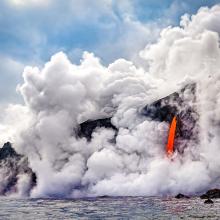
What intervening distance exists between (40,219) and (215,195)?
10270 centimetres

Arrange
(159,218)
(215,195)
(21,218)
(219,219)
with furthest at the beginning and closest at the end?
A: (215,195) → (21,218) → (159,218) → (219,219)

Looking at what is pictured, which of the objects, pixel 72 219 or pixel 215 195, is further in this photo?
pixel 215 195

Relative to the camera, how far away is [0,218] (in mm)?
101562

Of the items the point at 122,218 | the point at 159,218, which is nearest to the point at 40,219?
the point at 122,218

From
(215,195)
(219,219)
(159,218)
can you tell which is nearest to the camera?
(219,219)

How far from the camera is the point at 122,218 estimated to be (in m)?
94.6

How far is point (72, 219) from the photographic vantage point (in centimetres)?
9431

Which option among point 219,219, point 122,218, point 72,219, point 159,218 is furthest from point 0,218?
point 219,219

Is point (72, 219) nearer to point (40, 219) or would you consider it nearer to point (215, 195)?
point (40, 219)

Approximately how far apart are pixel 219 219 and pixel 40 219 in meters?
37.9

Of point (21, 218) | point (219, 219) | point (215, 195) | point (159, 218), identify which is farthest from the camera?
point (215, 195)

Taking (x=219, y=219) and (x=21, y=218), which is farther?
(x=21, y=218)

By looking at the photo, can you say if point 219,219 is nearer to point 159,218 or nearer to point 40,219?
point 159,218

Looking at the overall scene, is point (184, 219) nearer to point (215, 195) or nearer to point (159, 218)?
point (159, 218)
